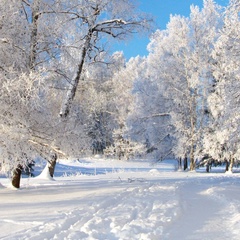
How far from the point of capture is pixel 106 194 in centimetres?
902

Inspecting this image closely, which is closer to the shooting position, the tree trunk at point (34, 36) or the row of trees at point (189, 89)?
the tree trunk at point (34, 36)

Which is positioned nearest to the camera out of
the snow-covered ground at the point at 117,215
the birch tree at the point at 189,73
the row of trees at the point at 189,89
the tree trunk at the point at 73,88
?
the snow-covered ground at the point at 117,215

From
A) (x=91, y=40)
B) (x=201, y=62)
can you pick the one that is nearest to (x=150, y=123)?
(x=201, y=62)

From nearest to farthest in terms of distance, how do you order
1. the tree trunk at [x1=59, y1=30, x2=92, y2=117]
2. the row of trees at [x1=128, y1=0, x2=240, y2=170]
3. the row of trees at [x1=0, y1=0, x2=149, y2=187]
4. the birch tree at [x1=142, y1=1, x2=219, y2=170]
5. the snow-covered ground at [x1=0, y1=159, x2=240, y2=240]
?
the snow-covered ground at [x1=0, y1=159, x2=240, y2=240], the row of trees at [x1=0, y1=0, x2=149, y2=187], the tree trunk at [x1=59, y1=30, x2=92, y2=117], the row of trees at [x1=128, y1=0, x2=240, y2=170], the birch tree at [x1=142, y1=1, x2=219, y2=170]

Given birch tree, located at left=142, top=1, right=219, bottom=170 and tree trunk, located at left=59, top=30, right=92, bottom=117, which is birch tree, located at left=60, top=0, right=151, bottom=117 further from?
birch tree, located at left=142, top=1, right=219, bottom=170

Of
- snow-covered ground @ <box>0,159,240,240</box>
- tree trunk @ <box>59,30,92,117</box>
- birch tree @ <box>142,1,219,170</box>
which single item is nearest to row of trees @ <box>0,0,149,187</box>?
tree trunk @ <box>59,30,92,117</box>

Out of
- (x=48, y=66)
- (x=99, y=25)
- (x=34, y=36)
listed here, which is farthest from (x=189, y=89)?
(x=34, y=36)

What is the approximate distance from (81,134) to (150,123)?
15.7m

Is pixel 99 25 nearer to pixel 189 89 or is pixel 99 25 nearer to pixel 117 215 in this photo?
pixel 117 215

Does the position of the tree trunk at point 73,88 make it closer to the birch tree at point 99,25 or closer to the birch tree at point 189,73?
the birch tree at point 99,25

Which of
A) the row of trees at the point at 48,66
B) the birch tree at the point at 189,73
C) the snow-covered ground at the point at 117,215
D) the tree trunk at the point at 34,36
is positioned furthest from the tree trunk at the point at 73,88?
the birch tree at the point at 189,73

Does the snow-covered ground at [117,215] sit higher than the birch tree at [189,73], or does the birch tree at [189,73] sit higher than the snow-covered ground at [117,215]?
the birch tree at [189,73]

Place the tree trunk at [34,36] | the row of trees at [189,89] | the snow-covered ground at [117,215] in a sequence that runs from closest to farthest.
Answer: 1. the snow-covered ground at [117,215]
2. the tree trunk at [34,36]
3. the row of trees at [189,89]

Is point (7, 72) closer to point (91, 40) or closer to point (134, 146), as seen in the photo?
point (91, 40)
